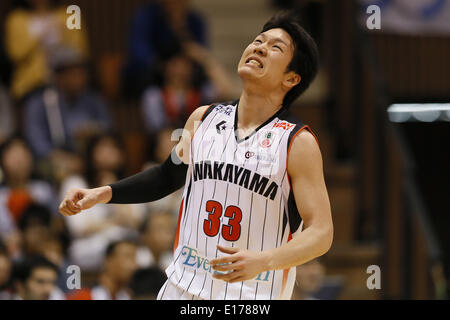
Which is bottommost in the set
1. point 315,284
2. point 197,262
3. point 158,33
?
point 315,284

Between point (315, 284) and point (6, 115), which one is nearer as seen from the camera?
point (315, 284)

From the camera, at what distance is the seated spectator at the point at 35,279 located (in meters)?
4.69

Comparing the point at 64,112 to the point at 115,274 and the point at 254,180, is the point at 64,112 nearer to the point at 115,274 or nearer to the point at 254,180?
the point at 115,274

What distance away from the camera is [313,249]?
10.1 feet

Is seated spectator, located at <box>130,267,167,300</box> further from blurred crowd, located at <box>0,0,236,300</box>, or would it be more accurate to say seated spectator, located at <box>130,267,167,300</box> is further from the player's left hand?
the player's left hand

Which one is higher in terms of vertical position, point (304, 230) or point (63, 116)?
point (63, 116)

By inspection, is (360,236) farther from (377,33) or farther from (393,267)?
(377,33)

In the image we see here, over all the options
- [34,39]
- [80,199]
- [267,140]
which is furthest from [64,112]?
[267,140]

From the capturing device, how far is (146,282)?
4.57m

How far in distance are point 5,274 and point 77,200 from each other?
6.45 feet

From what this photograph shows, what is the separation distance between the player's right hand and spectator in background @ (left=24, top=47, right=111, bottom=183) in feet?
8.37

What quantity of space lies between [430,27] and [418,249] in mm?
2345

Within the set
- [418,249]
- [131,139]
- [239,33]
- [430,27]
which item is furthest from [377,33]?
[131,139]

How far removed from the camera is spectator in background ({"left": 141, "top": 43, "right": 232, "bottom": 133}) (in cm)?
486
